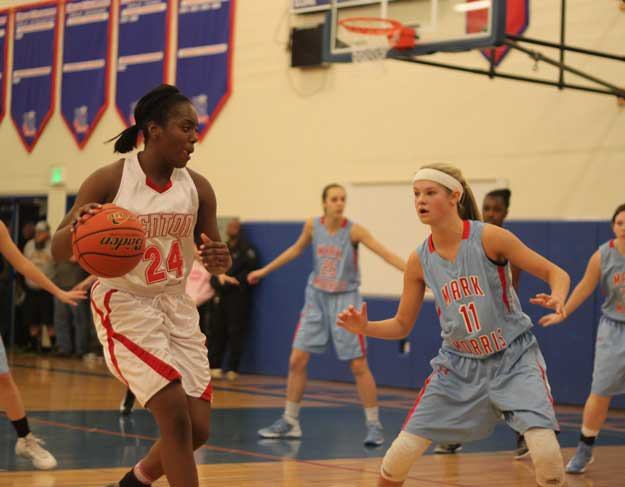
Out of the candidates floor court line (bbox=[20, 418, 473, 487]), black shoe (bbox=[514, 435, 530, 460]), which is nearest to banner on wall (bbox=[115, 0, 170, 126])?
floor court line (bbox=[20, 418, 473, 487])

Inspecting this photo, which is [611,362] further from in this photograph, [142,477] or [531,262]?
[142,477]

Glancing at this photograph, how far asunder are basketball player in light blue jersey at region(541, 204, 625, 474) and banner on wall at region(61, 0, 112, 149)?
36.3ft

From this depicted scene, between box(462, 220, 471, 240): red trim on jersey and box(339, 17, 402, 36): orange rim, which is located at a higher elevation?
box(339, 17, 402, 36): orange rim

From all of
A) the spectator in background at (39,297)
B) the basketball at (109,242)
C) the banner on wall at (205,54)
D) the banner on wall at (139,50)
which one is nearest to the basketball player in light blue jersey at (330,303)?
the basketball at (109,242)

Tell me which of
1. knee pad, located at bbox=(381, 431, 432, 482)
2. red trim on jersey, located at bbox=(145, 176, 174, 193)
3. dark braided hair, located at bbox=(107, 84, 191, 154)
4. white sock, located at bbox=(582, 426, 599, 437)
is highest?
dark braided hair, located at bbox=(107, 84, 191, 154)

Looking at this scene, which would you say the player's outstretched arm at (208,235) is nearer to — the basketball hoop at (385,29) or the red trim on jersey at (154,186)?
the red trim on jersey at (154,186)

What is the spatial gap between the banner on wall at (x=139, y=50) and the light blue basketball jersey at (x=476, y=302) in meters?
11.8

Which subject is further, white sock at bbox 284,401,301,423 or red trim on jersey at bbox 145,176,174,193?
white sock at bbox 284,401,301,423

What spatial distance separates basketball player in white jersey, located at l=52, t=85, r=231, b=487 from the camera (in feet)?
15.1

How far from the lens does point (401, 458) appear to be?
467 cm

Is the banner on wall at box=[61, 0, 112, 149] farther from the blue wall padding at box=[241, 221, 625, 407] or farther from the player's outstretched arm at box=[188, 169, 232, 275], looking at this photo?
the player's outstretched arm at box=[188, 169, 232, 275]

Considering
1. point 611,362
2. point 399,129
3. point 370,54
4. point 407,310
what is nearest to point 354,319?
point 407,310

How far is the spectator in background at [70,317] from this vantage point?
52.0 ft

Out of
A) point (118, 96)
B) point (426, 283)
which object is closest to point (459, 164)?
point (118, 96)
